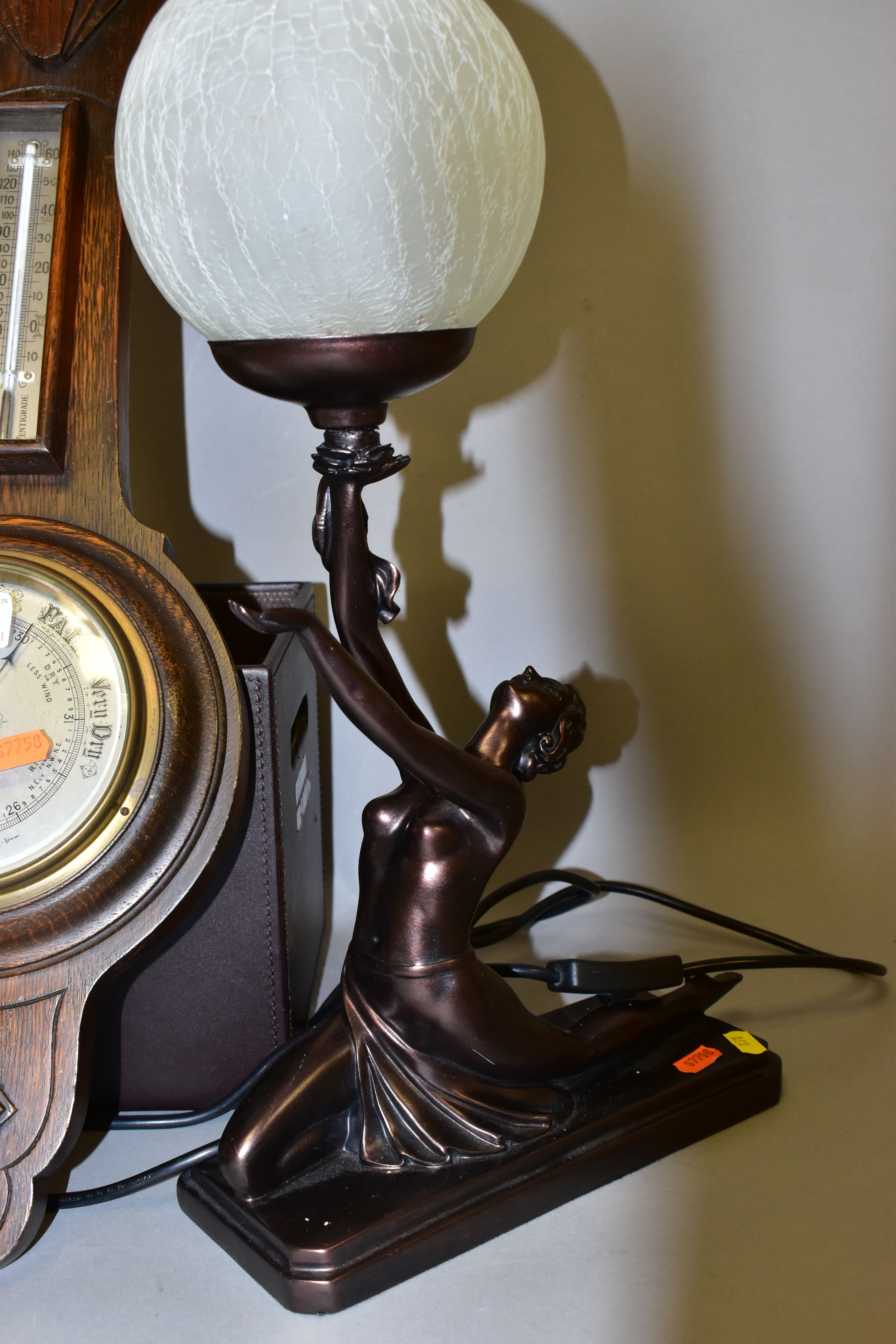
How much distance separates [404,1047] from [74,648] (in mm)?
346

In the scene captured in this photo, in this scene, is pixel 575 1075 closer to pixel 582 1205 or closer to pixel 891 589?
pixel 582 1205

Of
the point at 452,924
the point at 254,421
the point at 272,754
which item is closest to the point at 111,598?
the point at 272,754

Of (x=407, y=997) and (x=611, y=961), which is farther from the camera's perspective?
(x=611, y=961)

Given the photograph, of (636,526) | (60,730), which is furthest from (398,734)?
(636,526)

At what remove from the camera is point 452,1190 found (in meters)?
0.76

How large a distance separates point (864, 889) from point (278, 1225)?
2.49 ft

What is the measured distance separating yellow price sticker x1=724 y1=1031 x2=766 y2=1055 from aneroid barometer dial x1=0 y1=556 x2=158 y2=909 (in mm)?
477

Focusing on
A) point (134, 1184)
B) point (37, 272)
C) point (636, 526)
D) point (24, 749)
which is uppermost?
point (37, 272)

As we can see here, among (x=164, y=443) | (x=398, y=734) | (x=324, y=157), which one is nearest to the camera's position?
(x=324, y=157)

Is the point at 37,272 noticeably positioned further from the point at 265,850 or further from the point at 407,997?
the point at 407,997

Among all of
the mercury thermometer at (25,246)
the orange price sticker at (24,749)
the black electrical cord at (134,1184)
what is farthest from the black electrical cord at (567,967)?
the mercury thermometer at (25,246)

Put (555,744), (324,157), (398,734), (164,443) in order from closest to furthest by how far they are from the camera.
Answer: (324,157), (398,734), (555,744), (164,443)

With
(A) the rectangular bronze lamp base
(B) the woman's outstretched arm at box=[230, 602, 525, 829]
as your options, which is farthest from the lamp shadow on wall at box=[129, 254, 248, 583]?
(A) the rectangular bronze lamp base

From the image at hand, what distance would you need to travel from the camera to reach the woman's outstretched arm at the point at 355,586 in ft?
2.64
